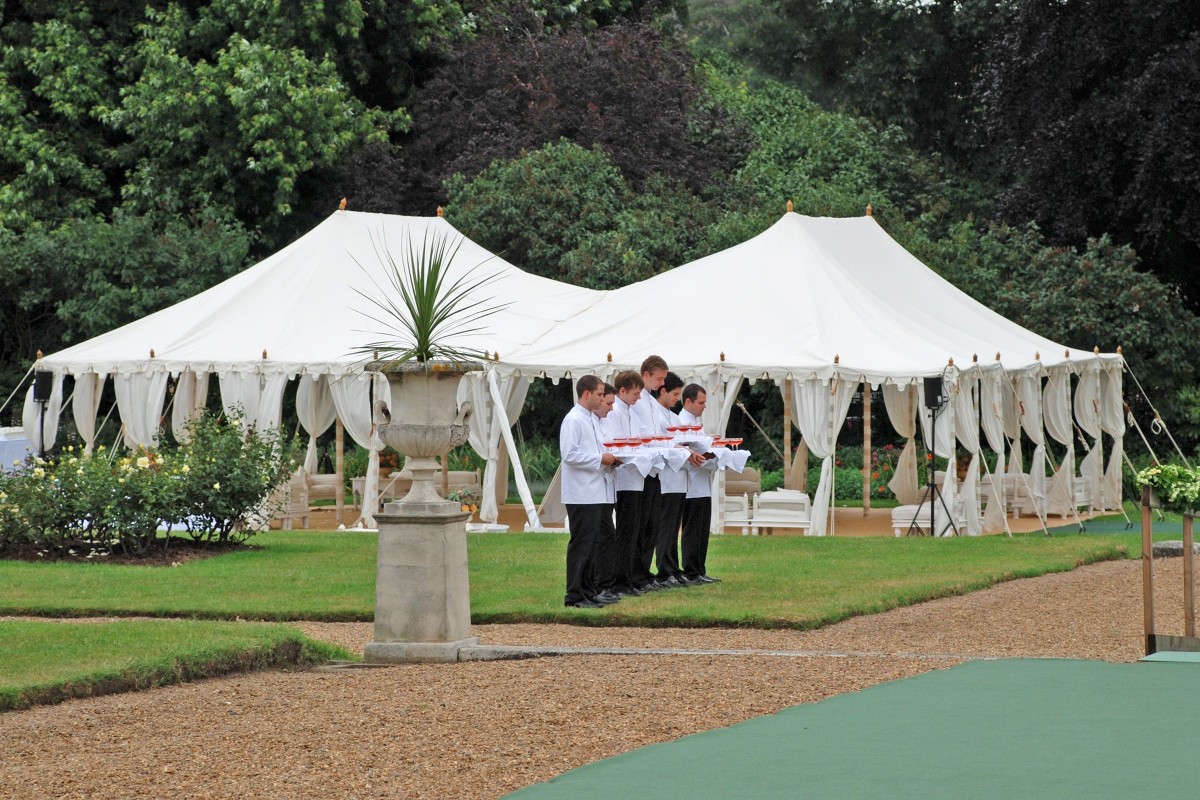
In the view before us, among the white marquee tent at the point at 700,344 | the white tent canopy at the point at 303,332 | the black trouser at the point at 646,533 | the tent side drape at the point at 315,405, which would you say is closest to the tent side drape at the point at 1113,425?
the white marquee tent at the point at 700,344

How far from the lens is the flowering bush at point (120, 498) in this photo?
57.3ft

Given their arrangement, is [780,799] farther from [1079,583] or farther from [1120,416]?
[1120,416]

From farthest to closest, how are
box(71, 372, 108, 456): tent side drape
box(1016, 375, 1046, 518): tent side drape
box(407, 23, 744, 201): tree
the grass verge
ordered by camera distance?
box(407, 23, 744, 201): tree
box(71, 372, 108, 456): tent side drape
box(1016, 375, 1046, 518): tent side drape
the grass verge

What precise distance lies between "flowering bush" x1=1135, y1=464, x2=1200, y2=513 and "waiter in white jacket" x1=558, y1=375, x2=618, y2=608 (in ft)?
13.6

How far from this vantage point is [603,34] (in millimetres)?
34750

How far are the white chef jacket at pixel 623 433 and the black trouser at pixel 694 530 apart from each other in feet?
2.77

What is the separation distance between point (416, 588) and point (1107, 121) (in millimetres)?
21494

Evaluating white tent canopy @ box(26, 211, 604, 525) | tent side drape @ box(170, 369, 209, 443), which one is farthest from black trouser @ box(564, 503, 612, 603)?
tent side drape @ box(170, 369, 209, 443)

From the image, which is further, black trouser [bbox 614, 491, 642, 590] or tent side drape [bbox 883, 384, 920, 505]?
tent side drape [bbox 883, 384, 920, 505]

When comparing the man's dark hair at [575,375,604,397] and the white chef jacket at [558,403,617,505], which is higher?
the man's dark hair at [575,375,604,397]

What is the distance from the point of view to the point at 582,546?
44.7ft

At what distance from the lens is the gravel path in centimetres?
725

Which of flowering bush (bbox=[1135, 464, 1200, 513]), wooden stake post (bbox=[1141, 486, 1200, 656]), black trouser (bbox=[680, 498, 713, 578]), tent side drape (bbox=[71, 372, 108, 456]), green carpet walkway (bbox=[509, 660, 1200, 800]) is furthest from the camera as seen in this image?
tent side drape (bbox=[71, 372, 108, 456])

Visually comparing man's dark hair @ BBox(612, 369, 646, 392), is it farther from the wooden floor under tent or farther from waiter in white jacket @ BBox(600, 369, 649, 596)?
the wooden floor under tent
